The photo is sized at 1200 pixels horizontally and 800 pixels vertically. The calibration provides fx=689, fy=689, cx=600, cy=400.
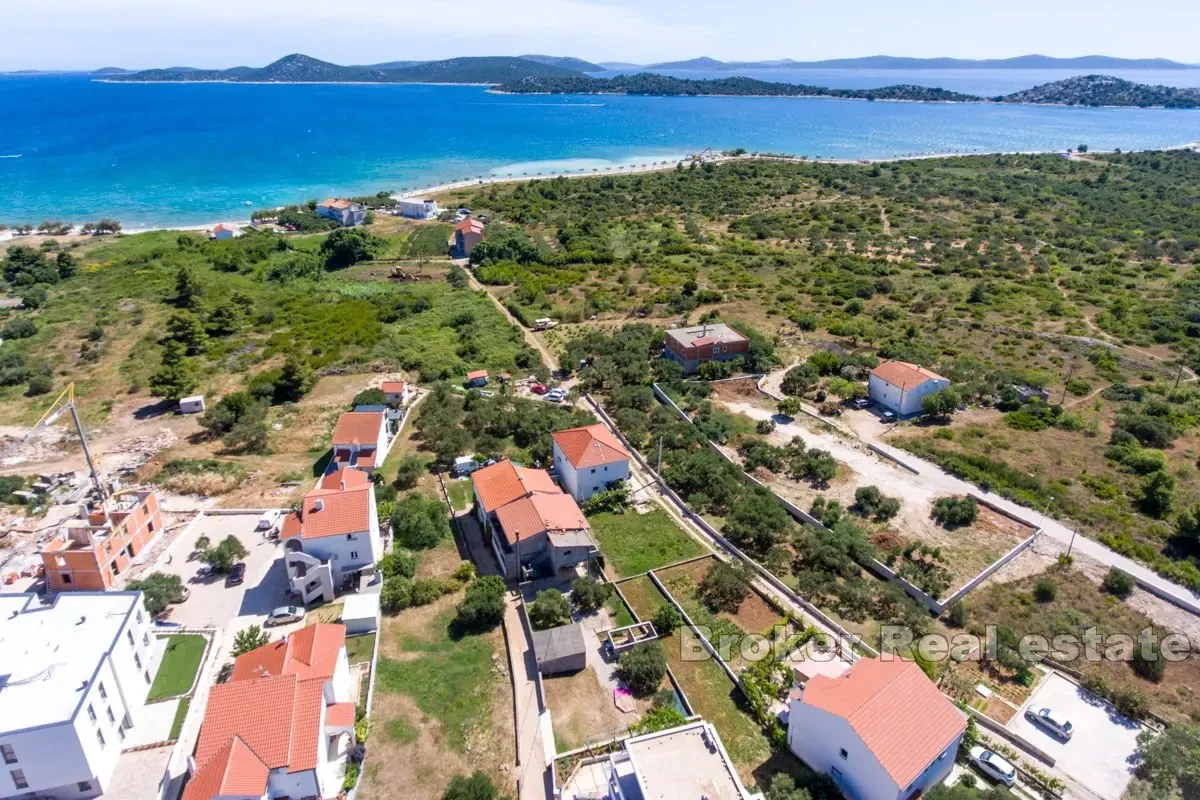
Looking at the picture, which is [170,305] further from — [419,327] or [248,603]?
[248,603]

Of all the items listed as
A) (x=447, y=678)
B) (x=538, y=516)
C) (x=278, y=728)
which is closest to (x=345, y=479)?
(x=538, y=516)

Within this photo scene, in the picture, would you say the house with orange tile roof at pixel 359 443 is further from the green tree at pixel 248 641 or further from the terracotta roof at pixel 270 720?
the terracotta roof at pixel 270 720

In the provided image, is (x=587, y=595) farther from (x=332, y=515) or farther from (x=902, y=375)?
(x=902, y=375)

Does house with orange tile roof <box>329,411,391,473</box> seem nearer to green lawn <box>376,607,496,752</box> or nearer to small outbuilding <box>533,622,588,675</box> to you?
green lawn <box>376,607,496,752</box>

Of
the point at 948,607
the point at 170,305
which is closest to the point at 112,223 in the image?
the point at 170,305

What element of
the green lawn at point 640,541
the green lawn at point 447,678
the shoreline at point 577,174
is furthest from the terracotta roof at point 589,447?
the shoreline at point 577,174
